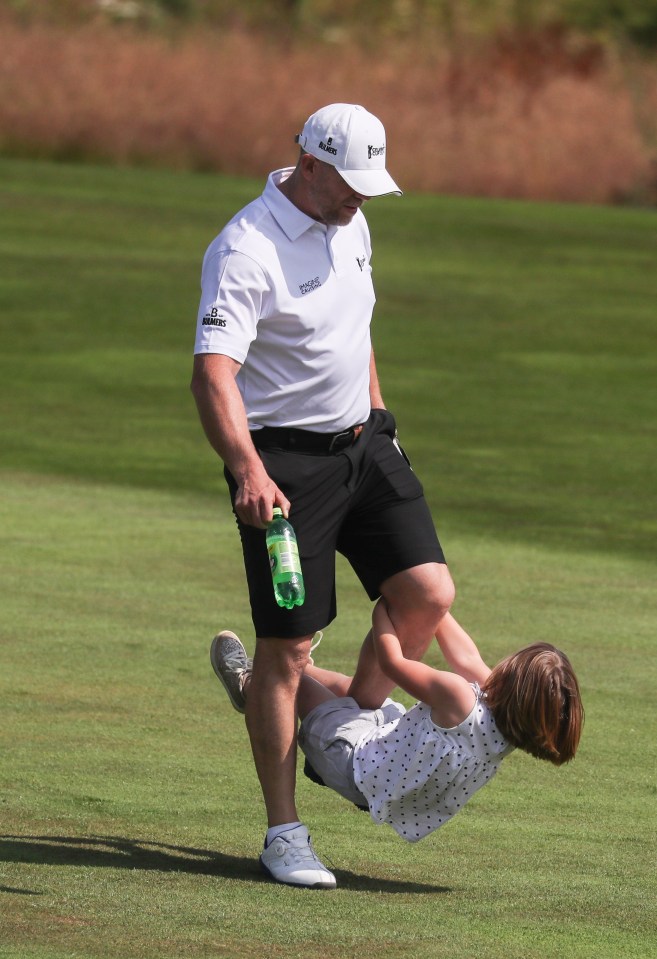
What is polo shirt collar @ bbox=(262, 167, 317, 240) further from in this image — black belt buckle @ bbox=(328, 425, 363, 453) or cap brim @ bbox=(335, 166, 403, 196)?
black belt buckle @ bbox=(328, 425, 363, 453)

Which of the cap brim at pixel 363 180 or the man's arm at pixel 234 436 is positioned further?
the cap brim at pixel 363 180

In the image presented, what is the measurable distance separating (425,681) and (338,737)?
38cm

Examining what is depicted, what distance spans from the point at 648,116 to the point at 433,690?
29.5 m

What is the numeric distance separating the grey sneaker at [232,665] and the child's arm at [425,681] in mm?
511

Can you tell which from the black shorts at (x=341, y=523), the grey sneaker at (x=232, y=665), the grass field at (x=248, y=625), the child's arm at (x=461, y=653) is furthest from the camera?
the grey sneaker at (x=232, y=665)

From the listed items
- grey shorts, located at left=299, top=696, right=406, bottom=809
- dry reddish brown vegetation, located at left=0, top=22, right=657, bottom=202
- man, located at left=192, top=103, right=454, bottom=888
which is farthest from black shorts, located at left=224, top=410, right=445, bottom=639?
dry reddish brown vegetation, located at left=0, top=22, right=657, bottom=202

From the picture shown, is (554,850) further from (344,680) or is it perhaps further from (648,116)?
(648,116)

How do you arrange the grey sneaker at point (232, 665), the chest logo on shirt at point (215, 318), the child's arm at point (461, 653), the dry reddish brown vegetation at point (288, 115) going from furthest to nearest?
the dry reddish brown vegetation at point (288, 115) < the grey sneaker at point (232, 665) < the child's arm at point (461, 653) < the chest logo on shirt at point (215, 318)

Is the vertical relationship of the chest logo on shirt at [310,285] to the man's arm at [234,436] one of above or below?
above

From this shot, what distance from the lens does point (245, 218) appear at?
222 inches

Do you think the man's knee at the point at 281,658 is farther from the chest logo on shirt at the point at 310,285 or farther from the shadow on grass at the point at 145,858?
the chest logo on shirt at the point at 310,285

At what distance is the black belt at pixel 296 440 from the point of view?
571 cm

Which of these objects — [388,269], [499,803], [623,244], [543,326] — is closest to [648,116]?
[623,244]

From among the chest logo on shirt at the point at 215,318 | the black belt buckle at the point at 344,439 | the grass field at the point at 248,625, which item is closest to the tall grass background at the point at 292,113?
Result: the grass field at the point at 248,625
